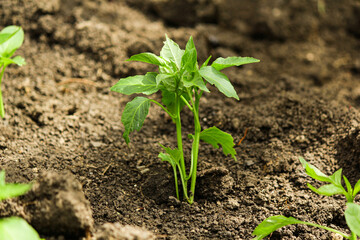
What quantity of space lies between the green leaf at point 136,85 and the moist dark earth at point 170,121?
1.68 feet

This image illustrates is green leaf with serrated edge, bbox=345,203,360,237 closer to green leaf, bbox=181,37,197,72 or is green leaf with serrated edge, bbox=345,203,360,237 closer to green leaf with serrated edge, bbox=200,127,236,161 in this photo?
green leaf with serrated edge, bbox=200,127,236,161

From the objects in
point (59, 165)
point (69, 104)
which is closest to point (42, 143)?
point (59, 165)

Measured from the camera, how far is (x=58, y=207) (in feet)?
5.63

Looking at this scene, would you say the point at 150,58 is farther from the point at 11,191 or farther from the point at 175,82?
the point at 11,191

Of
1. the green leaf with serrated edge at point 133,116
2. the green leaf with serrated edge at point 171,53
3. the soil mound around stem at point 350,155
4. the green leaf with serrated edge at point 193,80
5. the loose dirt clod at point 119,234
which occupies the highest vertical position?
the green leaf with serrated edge at point 171,53

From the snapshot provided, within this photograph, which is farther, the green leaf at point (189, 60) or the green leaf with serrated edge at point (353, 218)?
the green leaf at point (189, 60)

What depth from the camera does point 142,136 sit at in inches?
106

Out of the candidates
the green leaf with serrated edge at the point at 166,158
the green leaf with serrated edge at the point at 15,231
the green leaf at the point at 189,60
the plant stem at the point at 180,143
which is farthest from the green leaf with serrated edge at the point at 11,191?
the green leaf at the point at 189,60

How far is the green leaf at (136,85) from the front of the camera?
1.89m

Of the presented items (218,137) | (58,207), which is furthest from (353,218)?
(58,207)

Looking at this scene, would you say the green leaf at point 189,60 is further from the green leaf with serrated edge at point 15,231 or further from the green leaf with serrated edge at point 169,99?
the green leaf with serrated edge at point 15,231

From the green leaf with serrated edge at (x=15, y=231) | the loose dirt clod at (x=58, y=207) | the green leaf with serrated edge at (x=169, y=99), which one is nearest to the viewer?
the green leaf with serrated edge at (x=15, y=231)

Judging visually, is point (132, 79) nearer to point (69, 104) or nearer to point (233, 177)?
point (233, 177)

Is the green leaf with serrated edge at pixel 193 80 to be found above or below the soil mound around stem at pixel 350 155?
above
